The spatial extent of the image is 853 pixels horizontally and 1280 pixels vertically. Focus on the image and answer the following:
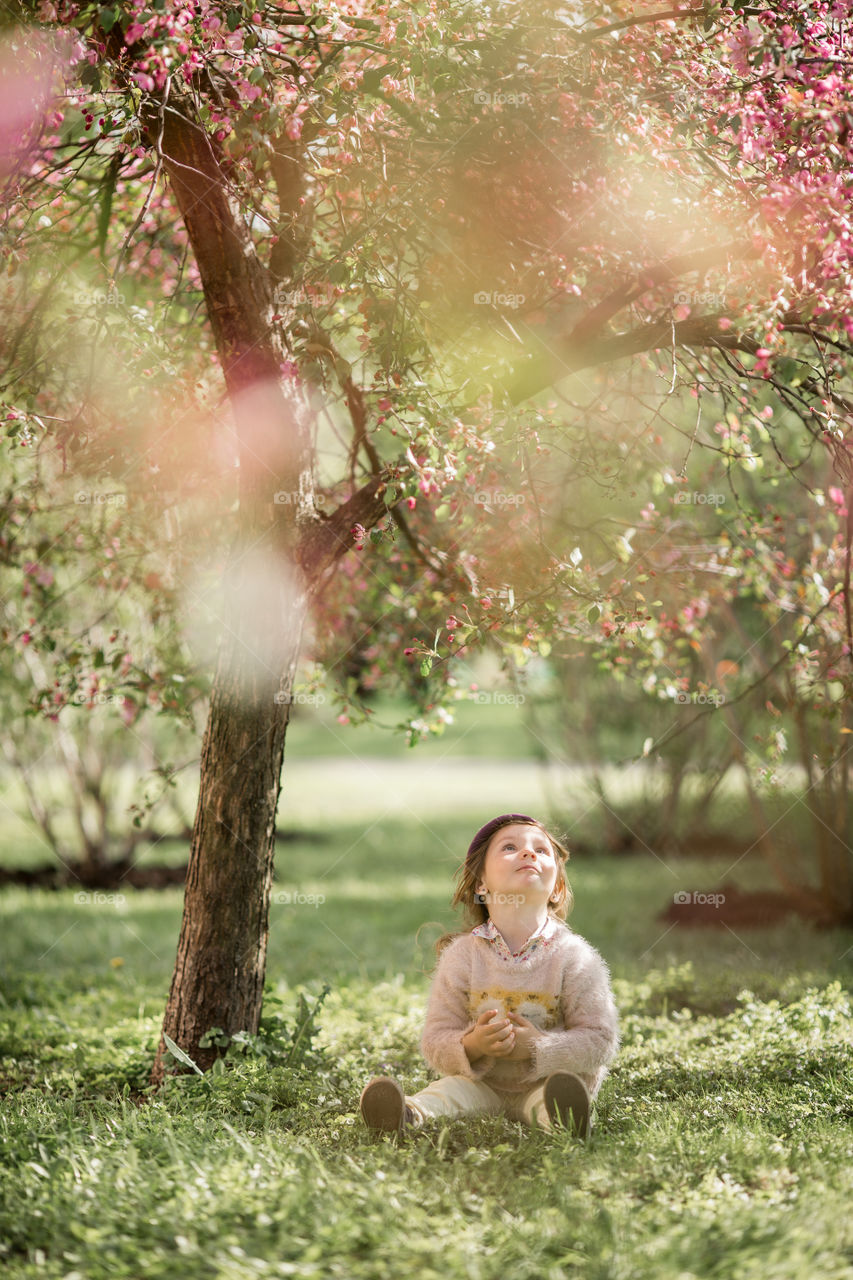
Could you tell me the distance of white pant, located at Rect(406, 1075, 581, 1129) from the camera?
3.35 meters

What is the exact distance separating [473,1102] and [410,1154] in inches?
15.1

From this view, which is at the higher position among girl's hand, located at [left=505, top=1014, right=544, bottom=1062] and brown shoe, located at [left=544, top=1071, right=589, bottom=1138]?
girl's hand, located at [left=505, top=1014, right=544, bottom=1062]

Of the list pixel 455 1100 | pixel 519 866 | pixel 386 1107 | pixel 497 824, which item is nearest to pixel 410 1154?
pixel 386 1107

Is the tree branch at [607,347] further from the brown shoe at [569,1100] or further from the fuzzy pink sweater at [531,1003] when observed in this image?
the brown shoe at [569,1100]

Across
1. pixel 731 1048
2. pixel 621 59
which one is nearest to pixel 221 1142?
pixel 731 1048

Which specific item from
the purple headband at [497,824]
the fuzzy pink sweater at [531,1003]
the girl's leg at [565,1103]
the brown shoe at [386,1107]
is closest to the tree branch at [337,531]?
the purple headband at [497,824]

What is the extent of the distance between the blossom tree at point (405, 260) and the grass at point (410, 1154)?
0.67m

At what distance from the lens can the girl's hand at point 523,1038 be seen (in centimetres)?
341

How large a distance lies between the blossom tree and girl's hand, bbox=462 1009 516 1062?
108cm

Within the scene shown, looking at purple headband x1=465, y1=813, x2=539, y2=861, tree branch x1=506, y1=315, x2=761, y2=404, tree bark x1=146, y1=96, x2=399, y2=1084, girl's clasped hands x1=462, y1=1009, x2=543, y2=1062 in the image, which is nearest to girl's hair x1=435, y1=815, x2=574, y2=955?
purple headband x1=465, y1=813, x2=539, y2=861

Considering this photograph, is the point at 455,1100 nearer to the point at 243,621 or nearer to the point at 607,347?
the point at 243,621

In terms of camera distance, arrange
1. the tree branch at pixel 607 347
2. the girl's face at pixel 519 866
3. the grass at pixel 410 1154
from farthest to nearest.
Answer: the tree branch at pixel 607 347 < the girl's face at pixel 519 866 < the grass at pixel 410 1154

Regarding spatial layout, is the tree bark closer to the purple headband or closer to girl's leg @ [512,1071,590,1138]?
the purple headband

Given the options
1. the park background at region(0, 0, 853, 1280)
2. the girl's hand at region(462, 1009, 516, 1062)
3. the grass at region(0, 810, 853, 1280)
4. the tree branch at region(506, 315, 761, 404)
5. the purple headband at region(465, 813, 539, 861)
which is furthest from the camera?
the tree branch at region(506, 315, 761, 404)
